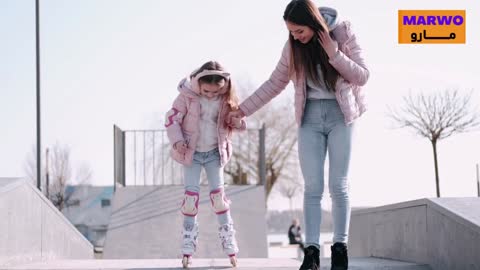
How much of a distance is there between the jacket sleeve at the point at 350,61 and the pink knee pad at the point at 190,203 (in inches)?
76.9

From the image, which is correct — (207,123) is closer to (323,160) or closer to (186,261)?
(186,261)

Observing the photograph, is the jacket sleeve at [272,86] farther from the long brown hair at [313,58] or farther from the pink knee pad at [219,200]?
the pink knee pad at [219,200]

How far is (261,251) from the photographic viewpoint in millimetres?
15070

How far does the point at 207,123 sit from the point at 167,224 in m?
9.55

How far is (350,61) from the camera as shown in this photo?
4.90 metres

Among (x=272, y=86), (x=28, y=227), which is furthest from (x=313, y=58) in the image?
(x=28, y=227)

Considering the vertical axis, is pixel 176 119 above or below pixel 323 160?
above

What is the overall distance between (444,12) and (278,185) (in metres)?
24.1

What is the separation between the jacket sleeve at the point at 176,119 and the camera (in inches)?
245

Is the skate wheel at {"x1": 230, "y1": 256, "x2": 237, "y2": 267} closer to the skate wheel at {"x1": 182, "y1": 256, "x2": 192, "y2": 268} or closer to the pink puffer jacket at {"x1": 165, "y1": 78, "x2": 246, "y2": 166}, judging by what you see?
the skate wheel at {"x1": 182, "y1": 256, "x2": 192, "y2": 268}

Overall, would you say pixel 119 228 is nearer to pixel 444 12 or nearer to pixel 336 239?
pixel 444 12

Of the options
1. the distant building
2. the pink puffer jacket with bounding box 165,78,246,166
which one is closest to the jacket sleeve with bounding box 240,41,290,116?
the pink puffer jacket with bounding box 165,78,246,166

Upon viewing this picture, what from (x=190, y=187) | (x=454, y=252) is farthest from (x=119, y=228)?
(x=454, y=252)

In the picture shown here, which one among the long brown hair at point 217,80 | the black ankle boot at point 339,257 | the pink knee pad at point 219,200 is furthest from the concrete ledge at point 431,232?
the long brown hair at point 217,80
